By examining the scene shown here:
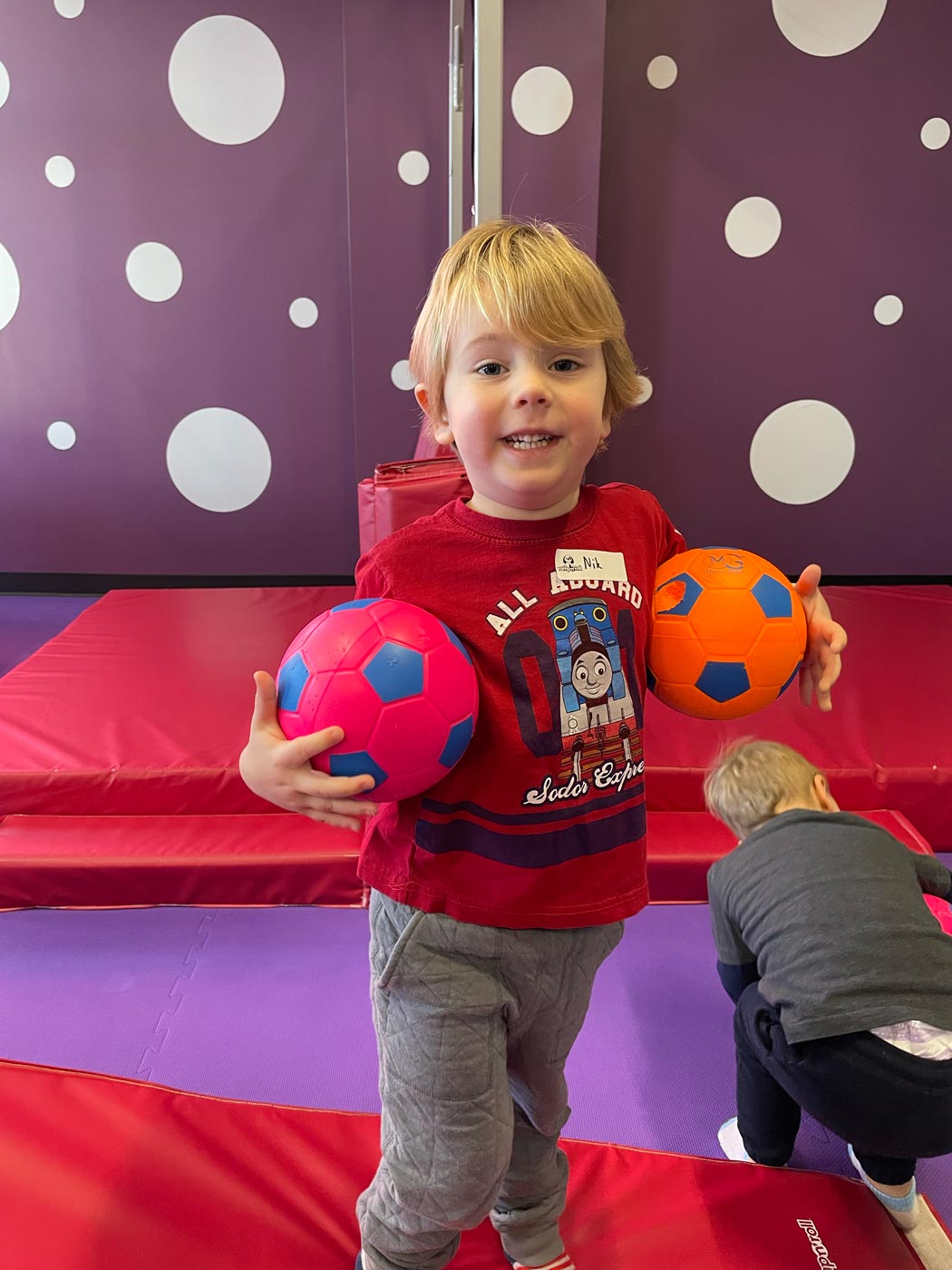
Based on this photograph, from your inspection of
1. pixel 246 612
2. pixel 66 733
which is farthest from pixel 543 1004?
pixel 246 612

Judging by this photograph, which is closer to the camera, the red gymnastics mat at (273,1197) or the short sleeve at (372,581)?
the short sleeve at (372,581)

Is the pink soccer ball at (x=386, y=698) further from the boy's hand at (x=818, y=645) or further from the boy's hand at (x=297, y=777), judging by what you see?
the boy's hand at (x=818, y=645)

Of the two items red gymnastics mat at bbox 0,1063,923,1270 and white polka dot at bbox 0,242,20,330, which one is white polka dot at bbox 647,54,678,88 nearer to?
white polka dot at bbox 0,242,20,330

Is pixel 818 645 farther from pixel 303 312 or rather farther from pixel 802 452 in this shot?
pixel 303 312

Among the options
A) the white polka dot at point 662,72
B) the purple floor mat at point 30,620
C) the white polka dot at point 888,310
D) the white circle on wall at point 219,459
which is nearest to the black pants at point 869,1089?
the purple floor mat at point 30,620

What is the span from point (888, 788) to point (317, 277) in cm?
361

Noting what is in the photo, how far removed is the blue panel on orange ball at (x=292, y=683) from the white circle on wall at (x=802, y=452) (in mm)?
4037

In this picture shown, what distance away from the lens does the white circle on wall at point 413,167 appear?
397 centimetres

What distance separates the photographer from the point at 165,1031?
1683 mm

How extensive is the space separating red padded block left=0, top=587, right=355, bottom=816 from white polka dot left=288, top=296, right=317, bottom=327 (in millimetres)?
1644

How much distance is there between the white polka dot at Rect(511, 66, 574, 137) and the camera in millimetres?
3670

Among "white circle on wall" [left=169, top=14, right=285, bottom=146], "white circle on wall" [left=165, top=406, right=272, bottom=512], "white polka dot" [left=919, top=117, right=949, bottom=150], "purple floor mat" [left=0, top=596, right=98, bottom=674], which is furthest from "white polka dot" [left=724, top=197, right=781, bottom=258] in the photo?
"purple floor mat" [left=0, top=596, right=98, bottom=674]

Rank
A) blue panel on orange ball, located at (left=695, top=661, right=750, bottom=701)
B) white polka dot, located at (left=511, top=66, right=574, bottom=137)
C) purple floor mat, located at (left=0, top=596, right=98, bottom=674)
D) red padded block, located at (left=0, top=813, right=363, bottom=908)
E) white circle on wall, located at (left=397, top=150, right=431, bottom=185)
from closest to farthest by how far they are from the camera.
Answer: blue panel on orange ball, located at (left=695, top=661, right=750, bottom=701)
red padded block, located at (left=0, top=813, right=363, bottom=908)
white polka dot, located at (left=511, top=66, right=574, bottom=137)
purple floor mat, located at (left=0, top=596, right=98, bottom=674)
white circle on wall, located at (left=397, top=150, right=431, bottom=185)

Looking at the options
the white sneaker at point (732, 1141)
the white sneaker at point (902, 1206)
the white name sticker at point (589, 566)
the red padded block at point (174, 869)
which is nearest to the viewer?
the white name sticker at point (589, 566)
